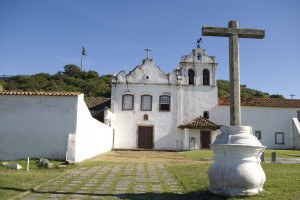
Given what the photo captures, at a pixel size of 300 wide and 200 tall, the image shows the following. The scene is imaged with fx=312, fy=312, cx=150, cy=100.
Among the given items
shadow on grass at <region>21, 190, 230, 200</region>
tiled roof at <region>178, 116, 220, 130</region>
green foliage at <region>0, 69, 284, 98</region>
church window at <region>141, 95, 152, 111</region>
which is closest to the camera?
shadow on grass at <region>21, 190, 230, 200</region>

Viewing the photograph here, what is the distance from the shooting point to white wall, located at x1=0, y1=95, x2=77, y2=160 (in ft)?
39.5

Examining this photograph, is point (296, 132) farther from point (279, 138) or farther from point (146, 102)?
point (146, 102)

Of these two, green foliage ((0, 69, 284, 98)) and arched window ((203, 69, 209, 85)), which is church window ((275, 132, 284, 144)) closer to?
arched window ((203, 69, 209, 85))

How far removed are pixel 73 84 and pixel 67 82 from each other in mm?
1607

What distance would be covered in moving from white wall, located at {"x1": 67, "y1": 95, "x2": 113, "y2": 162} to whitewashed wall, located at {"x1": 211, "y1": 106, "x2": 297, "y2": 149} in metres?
11.9

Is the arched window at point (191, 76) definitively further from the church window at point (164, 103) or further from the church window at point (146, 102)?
the church window at point (146, 102)

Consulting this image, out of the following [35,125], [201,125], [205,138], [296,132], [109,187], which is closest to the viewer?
[109,187]

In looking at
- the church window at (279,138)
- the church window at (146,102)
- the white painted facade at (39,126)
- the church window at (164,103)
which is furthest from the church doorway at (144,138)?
the white painted facade at (39,126)

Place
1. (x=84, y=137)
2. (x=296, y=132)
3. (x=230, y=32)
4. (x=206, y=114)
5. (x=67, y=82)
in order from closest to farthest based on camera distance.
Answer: (x=230, y=32)
(x=84, y=137)
(x=296, y=132)
(x=206, y=114)
(x=67, y=82)

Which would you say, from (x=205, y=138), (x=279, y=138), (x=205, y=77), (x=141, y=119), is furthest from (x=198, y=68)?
(x=279, y=138)

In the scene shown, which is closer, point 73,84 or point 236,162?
point 236,162

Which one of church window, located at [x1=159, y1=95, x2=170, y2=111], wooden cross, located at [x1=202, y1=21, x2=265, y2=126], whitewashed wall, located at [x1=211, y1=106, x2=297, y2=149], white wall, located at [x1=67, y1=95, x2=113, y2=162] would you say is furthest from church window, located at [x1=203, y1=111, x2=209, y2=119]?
wooden cross, located at [x1=202, y1=21, x2=265, y2=126]

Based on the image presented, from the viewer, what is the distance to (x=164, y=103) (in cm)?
2577

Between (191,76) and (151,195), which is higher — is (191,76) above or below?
above
